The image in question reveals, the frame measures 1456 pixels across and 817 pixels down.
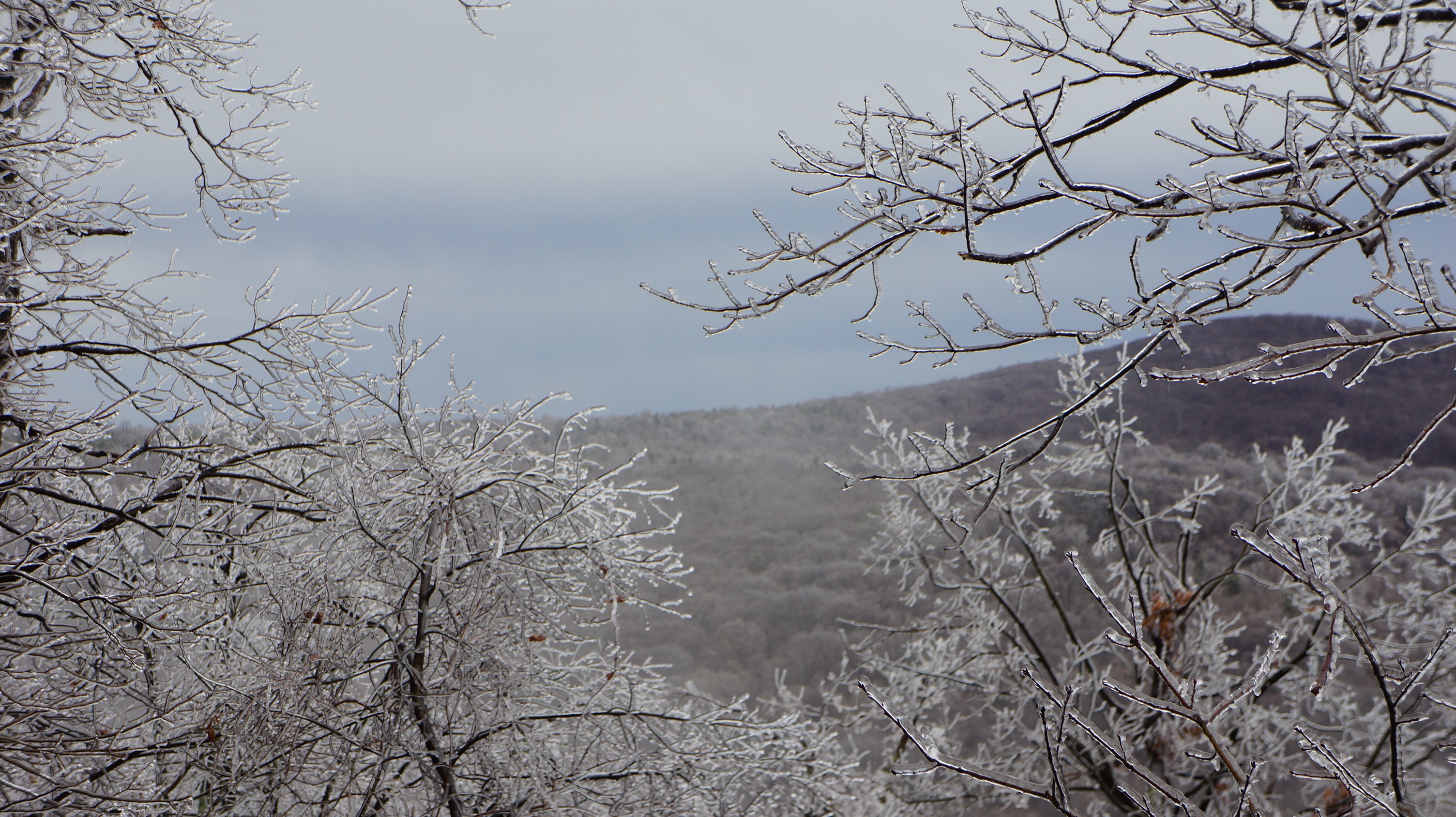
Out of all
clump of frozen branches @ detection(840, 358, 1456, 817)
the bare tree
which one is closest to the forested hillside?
clump of frozen branches @ detection(840, 358, 1456, 817)

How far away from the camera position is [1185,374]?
206 cm

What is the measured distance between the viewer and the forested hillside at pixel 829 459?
19406mm

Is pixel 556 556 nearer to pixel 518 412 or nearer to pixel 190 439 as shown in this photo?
pixel 518 412

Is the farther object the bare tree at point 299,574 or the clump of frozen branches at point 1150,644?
the clump of frozen branches at point 1150,644

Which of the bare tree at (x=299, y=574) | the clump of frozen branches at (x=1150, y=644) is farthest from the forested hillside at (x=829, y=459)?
the bare tree at (x=299, y=574)

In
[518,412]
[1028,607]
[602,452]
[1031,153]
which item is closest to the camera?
[1031,153]

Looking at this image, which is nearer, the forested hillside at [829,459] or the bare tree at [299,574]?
the bare tree at [299,574]

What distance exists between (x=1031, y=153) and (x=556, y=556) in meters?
3.74

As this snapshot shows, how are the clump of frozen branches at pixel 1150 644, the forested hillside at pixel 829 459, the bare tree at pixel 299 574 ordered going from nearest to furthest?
1. the bare tree at pixel 299 574
2. the clump of frozen branches at pixel 1150 644
3. the forested hillside at pixel 829 459

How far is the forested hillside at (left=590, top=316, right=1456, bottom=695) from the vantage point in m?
19.4

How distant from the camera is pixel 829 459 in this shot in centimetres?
1909

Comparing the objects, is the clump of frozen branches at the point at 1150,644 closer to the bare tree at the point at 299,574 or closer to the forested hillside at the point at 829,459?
the bare tree at the point at 299,574

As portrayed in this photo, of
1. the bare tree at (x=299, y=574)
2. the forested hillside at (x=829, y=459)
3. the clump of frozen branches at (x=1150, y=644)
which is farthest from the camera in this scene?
the forested hillside at (x=829, y=459)

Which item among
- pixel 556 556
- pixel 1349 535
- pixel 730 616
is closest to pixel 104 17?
pixel 556 556
